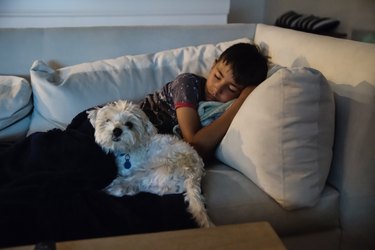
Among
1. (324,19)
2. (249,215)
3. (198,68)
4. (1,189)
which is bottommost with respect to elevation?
(249,215)

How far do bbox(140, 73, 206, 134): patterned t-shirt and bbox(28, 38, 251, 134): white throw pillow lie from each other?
0.43 ft

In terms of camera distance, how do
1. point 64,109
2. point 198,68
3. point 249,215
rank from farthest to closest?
point 198,68 < point 64,109 < point 249,215

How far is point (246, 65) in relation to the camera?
133 cm

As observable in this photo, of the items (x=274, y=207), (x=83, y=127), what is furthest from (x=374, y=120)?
(x=83, y=127)

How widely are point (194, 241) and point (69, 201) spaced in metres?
0.41

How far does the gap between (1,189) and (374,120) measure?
1.04 meters

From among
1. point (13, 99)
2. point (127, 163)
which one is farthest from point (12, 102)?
point (127, 163)

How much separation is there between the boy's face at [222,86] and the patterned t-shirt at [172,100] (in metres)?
0.04

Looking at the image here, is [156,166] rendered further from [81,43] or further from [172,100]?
[81,43]

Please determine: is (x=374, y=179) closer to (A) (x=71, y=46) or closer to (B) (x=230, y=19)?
(A) (x=71, y=46)

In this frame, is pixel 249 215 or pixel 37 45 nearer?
pixel 249 215

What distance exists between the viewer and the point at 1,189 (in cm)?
98

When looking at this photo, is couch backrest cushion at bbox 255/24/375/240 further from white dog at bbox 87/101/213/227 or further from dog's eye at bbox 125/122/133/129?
dog's eye at bbox 125/122/133/129

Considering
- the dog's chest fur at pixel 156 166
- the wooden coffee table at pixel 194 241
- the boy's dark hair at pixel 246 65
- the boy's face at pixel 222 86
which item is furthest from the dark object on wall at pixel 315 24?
the wooden coffee table at pixel 194 241
